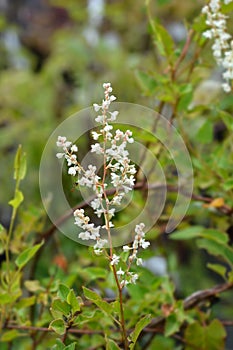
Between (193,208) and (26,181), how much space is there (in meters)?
0.70

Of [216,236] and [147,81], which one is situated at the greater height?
[147,81]

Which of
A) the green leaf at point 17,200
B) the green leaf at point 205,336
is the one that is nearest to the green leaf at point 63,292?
the green leaf at point 17,200

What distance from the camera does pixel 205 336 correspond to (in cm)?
76

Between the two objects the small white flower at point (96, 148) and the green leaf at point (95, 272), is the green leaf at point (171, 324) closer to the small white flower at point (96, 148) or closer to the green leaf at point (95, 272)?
the green leaf at point (95, 272)

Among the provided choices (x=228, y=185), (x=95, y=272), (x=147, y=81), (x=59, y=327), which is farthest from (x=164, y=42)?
(x=59, y=327)

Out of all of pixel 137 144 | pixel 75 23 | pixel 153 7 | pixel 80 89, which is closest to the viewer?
pixel 137 144

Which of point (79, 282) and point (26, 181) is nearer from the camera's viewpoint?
point (79, 282)

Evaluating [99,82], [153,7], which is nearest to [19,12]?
[153,7]

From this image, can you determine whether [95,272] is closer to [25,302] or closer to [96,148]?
[25,302]

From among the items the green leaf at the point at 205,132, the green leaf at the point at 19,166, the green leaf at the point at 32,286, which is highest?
the green leaf at the point at 205,132

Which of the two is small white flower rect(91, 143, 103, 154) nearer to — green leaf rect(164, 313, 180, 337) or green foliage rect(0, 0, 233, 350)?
green foliage rect(0, 0, 233, 350)

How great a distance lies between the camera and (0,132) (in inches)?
64.9

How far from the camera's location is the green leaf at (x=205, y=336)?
76 centimetres

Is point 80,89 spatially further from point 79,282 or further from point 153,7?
point 79,282
